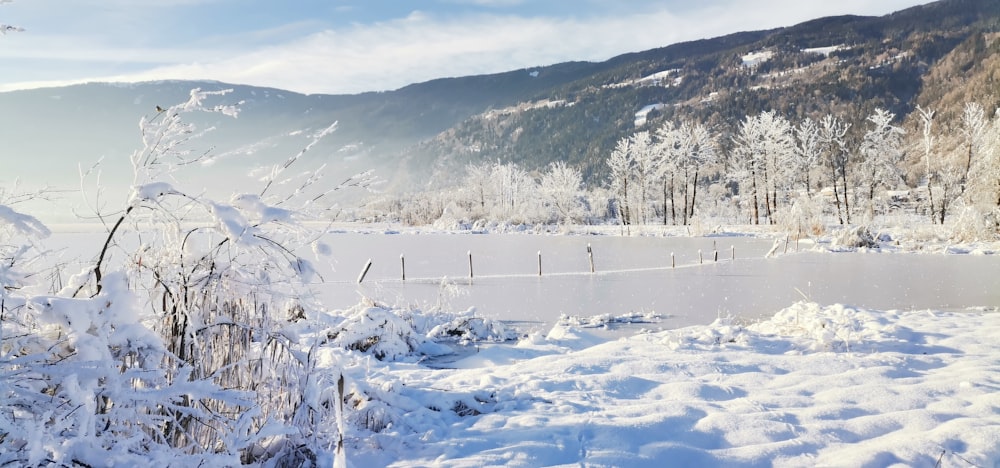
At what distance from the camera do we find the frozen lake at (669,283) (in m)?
13.5

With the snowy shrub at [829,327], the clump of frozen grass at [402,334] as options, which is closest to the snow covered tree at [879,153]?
the snowy shrub at [829,327]

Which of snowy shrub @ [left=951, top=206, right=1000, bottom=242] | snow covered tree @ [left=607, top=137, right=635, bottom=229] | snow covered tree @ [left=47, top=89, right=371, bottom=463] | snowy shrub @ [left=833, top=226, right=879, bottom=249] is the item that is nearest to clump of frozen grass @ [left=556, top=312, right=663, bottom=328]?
snow covered tree @ [left=47, top=89, right=371, bottom=463]

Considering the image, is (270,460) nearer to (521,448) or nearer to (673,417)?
(521,448)

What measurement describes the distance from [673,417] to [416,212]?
2949 inches

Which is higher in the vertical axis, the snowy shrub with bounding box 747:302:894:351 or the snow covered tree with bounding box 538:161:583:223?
the snow covered tree with bounding box 538:161:583:223

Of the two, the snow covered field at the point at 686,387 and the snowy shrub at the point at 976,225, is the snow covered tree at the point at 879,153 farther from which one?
the snow covered field at the point at 686,387

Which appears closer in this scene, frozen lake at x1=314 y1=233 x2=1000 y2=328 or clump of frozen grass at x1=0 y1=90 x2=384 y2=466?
clump of frozen grass at x1=0 y1=90 x2=384 y2=466

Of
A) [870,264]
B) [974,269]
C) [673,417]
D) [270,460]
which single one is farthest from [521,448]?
[870,264]

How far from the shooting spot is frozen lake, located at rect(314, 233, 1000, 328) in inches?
531

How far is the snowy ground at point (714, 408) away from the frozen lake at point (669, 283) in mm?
4700

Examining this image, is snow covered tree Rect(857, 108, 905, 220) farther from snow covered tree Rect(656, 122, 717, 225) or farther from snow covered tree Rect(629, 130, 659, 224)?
snow covered tree Rect(629, 130, 659, 224)

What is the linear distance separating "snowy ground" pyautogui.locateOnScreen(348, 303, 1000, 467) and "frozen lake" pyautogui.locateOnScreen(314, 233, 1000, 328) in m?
4.70

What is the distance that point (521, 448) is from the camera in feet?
12.4

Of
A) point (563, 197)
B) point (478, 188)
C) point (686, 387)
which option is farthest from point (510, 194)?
point (686, 387)
